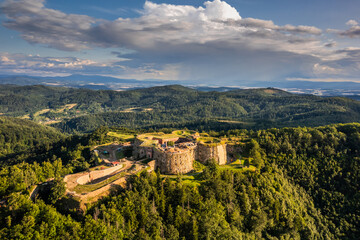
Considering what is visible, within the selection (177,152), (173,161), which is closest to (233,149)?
(177,152)

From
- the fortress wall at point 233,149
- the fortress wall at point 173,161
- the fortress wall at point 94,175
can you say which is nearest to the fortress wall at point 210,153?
the fortress wall at point 233,149

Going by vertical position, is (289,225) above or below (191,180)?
below

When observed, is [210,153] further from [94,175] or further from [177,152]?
[94,175]

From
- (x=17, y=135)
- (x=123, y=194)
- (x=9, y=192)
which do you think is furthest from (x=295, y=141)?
(x=17, y=135)

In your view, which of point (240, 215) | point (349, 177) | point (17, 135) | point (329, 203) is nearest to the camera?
point (240, 215)

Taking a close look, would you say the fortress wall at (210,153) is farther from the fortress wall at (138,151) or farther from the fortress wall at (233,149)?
the fortress wall at (138,151)

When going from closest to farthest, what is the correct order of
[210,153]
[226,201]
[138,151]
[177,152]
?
[226,201], [177,152], [210,153], [138,151]

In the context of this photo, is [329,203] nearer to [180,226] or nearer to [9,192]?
[180,226]
